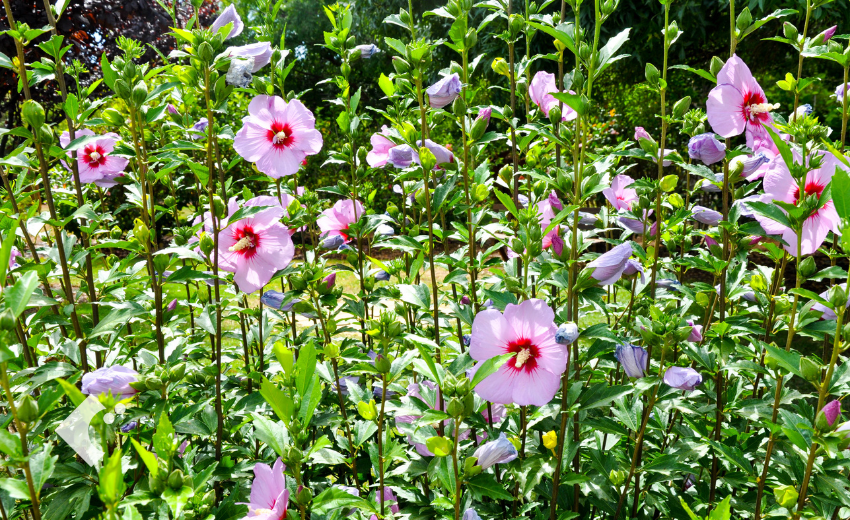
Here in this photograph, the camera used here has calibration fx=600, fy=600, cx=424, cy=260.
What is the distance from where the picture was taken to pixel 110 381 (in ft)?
3.92

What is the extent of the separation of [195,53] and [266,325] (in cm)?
88

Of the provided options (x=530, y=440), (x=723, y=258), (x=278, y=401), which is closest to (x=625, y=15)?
(x=723, y=258)

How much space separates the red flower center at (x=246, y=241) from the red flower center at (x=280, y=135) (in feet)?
1.04

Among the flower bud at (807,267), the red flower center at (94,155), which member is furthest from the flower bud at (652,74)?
the red flower center at (94,155)

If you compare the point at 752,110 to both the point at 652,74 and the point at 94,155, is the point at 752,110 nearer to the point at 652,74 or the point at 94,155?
the point at 652,74

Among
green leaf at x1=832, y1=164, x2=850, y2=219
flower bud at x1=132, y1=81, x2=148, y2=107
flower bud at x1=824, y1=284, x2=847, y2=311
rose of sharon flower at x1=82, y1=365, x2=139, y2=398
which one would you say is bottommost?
rose of sharon flower at x1=82, y1=365, x2=139, y2=398

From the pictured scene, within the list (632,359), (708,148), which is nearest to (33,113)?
(632,359)

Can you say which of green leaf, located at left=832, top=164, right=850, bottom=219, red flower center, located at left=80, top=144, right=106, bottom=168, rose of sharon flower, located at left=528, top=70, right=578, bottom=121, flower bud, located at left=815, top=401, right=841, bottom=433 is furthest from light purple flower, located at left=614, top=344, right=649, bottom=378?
red flower center, located at left=80, top=144, right=106, bottom=168

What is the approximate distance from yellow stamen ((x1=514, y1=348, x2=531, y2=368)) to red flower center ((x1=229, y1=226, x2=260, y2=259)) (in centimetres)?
81

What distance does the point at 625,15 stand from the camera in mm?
7422

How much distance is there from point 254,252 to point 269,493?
75cm

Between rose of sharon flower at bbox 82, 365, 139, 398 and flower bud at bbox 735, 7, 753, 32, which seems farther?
flower bud at bbox 735, 7, 753, 32

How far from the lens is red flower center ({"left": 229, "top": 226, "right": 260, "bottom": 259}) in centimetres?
163

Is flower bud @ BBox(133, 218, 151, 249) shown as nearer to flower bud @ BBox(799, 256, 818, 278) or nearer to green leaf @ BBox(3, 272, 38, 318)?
green leaf @ BBox(3, 272, 38, 318)
